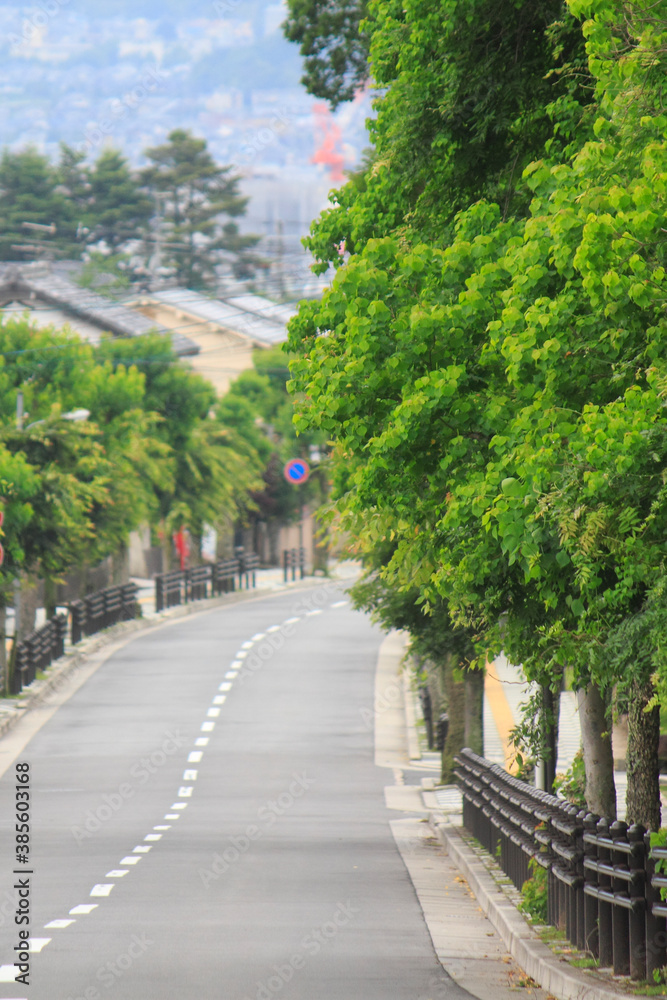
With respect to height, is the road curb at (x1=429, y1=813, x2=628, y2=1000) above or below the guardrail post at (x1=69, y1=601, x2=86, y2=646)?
below

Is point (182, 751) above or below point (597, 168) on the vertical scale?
below

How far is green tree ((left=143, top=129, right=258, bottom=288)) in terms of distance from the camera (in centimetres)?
10575

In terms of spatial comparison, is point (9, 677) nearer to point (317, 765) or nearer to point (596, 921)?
point (317, 765)

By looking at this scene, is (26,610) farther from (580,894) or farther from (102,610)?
(580,894)

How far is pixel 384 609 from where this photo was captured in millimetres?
21641

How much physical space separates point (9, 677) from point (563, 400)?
26.2 meters

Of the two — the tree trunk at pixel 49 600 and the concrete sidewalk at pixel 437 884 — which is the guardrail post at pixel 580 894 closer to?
the concrete sidewalk at pixel 437 884

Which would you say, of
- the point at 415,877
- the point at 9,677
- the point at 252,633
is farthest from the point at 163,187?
the point at 415,877

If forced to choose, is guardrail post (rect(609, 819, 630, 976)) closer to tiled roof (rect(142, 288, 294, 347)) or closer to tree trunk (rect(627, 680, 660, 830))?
tree trunk (rect(627, 680, 660, 830))

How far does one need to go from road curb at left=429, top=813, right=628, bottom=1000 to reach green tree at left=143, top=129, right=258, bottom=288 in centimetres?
9181

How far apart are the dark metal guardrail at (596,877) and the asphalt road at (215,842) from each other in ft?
3.25

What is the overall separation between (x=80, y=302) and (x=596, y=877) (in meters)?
67.4

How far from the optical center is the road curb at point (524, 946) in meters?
8.81

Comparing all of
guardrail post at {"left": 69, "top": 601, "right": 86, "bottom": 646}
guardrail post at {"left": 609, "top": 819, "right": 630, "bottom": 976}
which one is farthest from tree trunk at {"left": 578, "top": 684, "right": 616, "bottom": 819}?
guardrail post at {"left": 69, "top": 601, "right": 86, "bottom": 646}
